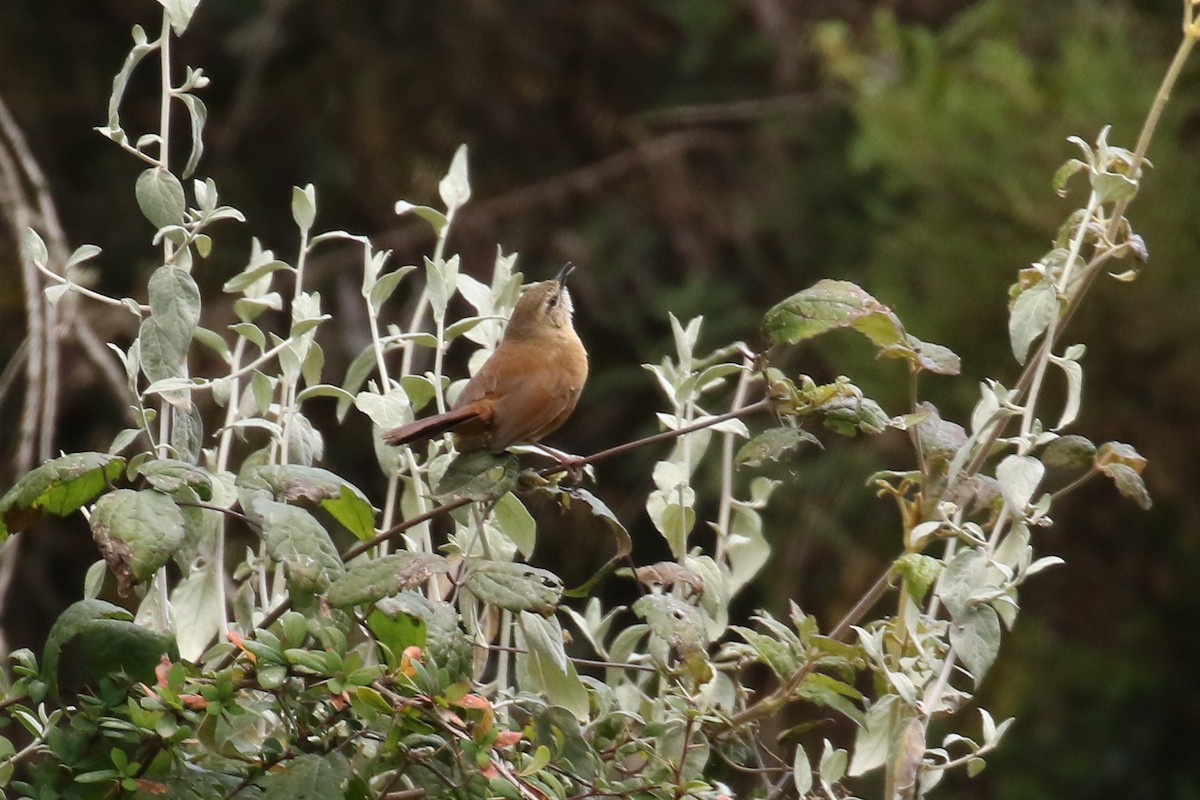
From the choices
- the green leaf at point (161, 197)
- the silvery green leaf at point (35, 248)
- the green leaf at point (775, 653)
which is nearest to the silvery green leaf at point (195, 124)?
the green leaf at point (161, 197)

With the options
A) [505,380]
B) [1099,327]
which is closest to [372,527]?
[505,380]

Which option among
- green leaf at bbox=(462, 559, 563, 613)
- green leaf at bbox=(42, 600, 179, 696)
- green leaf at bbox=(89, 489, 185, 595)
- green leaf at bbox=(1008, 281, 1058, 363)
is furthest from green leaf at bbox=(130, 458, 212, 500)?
green leaf at bbox=(1008, 281, 1058, 363)

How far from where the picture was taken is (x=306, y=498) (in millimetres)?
1272

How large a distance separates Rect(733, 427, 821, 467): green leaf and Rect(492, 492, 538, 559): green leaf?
24cm

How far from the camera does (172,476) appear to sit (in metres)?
1.23

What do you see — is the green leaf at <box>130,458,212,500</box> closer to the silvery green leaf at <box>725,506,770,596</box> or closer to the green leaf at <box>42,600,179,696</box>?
the green leaf at <box>42,600,179,696</box>

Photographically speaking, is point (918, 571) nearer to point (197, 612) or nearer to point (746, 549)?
point (746, 549)

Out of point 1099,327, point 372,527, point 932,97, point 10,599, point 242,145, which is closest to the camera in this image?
point 372,527

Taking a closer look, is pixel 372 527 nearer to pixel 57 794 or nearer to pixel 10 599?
pixel 57 794

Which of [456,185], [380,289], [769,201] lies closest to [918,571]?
[380,289]

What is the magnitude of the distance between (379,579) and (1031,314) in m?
0.62

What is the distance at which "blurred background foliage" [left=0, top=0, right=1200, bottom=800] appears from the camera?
4160 mm

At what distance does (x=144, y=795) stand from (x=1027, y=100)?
3.46 metres

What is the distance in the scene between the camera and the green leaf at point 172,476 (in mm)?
1224
